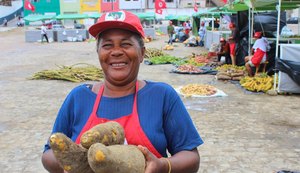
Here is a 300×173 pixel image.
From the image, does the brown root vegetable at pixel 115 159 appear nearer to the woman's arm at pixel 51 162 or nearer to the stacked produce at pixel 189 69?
the woman's arm at pixel 51 162

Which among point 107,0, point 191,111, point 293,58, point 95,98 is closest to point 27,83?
point 191,111

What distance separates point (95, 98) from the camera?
1.74 meters

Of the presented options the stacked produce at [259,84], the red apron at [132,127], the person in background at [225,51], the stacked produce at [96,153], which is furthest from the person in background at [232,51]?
the stacked produce at [96,153]

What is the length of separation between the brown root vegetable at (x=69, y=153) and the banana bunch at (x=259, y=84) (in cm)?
816

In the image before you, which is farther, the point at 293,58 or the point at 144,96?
the point at 293,58

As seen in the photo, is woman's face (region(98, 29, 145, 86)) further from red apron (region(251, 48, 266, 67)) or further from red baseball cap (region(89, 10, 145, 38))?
red apron (region(251, 48, 266, 67))

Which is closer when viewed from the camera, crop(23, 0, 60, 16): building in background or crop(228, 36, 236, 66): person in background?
crop(228, 36, 236, 66): person in background

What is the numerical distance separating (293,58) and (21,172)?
6741 mm

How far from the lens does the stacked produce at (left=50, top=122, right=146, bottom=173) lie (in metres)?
1.23

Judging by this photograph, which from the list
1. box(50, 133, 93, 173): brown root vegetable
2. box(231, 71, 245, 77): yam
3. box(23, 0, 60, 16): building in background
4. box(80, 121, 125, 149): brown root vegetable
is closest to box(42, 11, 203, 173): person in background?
box(80, 121, 125, 149): brown root vegetable

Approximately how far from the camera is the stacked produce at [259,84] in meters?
8.97

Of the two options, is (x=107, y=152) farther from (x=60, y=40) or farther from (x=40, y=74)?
(x=60, y=40)

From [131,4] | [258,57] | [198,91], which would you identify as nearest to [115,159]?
[198,91]

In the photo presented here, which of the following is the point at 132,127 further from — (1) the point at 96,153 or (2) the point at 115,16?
(2) the point at 115,16
